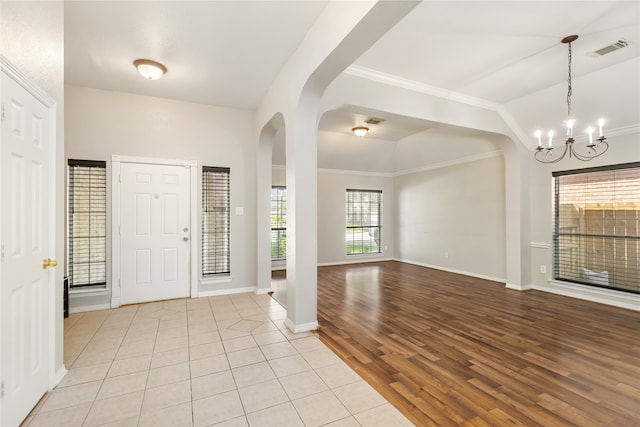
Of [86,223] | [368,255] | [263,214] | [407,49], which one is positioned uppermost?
[407,49]

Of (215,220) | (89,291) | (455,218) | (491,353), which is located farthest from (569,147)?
(89,291)

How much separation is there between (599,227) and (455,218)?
247cm

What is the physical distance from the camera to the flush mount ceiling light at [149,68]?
128 inches

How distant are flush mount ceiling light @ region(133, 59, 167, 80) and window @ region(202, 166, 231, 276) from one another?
149 centimetres

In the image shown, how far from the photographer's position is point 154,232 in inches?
167

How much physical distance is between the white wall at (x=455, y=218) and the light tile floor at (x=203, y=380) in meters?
4.54

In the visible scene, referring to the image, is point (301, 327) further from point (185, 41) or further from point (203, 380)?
point (185, 41)

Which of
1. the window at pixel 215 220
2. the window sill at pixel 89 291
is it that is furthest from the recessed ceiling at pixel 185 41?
the window sill at pixel 89 291

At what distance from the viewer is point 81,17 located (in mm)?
2572

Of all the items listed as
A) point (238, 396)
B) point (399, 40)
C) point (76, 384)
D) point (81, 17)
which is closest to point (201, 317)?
point (76, 384)

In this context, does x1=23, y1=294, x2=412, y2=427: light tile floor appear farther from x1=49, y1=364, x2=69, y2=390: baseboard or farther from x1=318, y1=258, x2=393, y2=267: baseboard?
x1=318, y1=258, x2=393, y2=267: baseboard

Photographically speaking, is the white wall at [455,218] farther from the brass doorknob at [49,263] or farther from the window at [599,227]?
the brass doorknob at [49,263]

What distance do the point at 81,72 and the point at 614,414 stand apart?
5.85m

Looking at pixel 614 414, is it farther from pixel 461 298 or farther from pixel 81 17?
pixel 81 17
